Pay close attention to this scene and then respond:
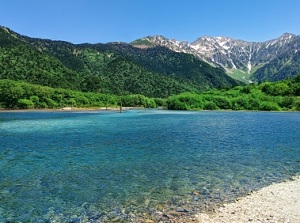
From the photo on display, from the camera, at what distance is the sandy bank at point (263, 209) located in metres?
17.4

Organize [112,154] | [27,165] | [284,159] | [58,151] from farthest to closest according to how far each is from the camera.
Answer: [58,151]
[112,154]
[284,159]
[27,165]

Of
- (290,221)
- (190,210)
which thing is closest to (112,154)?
(190,210)

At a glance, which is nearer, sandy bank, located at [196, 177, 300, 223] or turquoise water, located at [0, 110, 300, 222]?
sandy bank, located at [196, 177, 300, 223]

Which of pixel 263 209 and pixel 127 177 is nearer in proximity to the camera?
pixel 263 209

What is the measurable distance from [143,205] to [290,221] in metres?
9.15

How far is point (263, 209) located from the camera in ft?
62.4

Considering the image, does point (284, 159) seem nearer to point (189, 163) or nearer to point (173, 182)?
point (189, 163)

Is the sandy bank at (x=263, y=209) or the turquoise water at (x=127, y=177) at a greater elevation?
the sandy bank at (x=263, y=209)

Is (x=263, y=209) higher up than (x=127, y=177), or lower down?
higher up

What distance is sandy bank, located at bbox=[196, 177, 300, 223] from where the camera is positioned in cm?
1736

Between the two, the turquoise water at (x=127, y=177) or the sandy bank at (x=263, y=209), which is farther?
the turquoise water at (x=127, y=177)

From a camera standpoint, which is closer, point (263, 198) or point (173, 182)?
point (263, 198)

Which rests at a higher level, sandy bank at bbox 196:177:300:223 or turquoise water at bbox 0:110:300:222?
sandy bank at bbox 196:177:300:223

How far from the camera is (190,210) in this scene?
1967 cm
